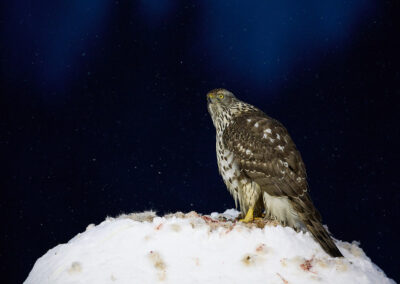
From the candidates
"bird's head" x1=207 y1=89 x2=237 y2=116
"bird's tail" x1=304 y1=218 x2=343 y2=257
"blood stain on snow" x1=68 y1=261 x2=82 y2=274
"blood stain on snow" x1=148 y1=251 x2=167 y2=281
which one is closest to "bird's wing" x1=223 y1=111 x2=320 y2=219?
"bird's tail" x1=304 y1=218 x2=343 y2=257

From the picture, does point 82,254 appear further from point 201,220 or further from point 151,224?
point 201,220

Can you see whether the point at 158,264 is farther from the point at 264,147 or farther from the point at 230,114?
the point at 230,114

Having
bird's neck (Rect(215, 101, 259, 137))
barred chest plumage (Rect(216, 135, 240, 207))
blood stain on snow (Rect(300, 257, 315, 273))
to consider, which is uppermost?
bird's neck (Rect(215, 101, 259, 137))

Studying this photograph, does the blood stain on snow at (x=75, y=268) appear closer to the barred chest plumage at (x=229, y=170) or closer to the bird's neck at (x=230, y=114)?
the barred chest plumage at (x=229, y=170)

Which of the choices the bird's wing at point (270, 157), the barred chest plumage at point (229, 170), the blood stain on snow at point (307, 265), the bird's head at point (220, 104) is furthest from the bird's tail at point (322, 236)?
the bird's head at point (220, 104)

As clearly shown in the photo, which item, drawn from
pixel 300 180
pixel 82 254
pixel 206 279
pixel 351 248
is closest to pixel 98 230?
pixel 82 254

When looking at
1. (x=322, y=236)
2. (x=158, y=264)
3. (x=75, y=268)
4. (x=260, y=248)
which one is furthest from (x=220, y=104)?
(x=75, y=268)

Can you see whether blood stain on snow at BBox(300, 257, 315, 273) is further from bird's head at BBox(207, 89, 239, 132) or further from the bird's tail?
bird's head at BBox(207, 89, 239, 132)
